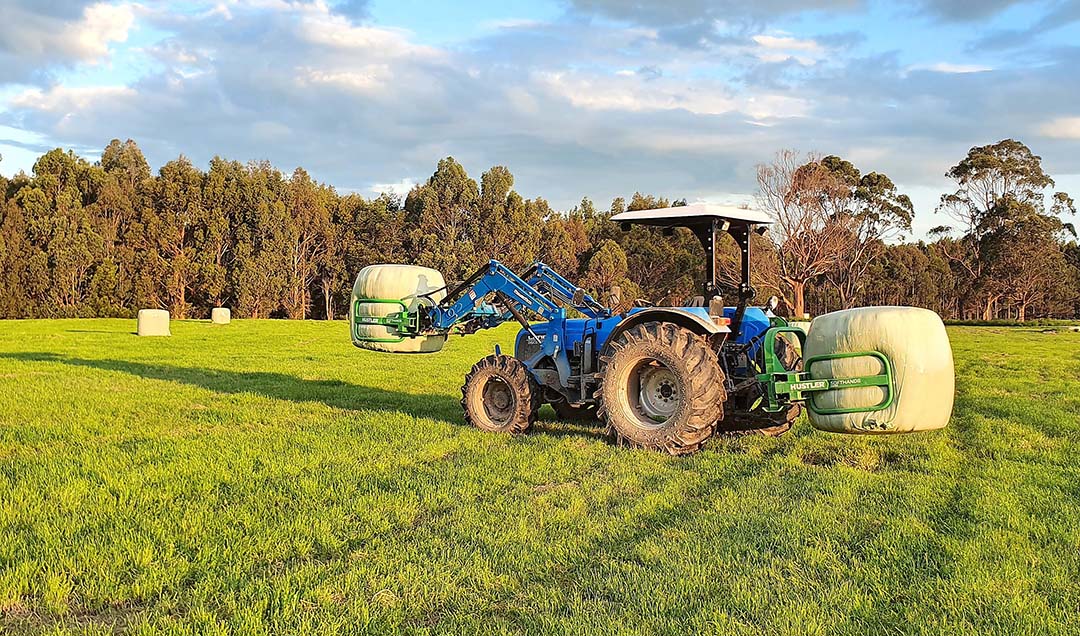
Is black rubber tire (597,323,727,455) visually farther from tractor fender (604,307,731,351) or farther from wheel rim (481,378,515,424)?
wheel rim (481,378,515,424)

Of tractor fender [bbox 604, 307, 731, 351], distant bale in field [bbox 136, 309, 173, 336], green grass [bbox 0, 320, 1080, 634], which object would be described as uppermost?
tractor fender [bbox 604, 307, 731, 351]

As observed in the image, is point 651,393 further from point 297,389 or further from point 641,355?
point 297,389

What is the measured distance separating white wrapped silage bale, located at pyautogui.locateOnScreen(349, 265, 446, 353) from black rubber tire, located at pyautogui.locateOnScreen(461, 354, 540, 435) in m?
0.96

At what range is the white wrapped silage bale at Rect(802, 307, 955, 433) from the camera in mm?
6668

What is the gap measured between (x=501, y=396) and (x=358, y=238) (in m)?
50.0

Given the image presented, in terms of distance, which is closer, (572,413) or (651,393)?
(651,393)

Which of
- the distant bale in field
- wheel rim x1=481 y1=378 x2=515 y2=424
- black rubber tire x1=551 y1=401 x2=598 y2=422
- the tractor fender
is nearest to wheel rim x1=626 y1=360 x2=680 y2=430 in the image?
the tractor fender

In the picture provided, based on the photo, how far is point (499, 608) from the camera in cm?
443

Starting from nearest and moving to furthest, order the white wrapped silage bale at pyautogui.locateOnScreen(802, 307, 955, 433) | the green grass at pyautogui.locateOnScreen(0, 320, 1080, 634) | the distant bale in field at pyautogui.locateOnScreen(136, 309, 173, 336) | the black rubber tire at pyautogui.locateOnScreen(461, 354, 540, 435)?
the green grass at pyautogui.locateOnScreen(0, 320, 1080, 634) < the white wrapped silage bale at pyautogui.locateOnScreen(802, 307, 955, 433) < the black rubber tire at pyautogui.locateOnScreen(461, 354, 540, 435) < the distant bale in field at pyautogui.locateOnScreen(136, 309, 173, 336)

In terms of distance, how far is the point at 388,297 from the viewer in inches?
432

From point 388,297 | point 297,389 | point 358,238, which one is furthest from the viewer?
point 358,238

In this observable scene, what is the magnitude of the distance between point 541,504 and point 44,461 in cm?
493

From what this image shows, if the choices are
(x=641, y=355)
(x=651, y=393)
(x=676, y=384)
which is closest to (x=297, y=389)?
(x=651, y=393)

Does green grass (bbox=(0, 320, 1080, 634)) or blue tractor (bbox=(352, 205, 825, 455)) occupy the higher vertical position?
blue tractor (bbox=(352, 205, 825, 455))
